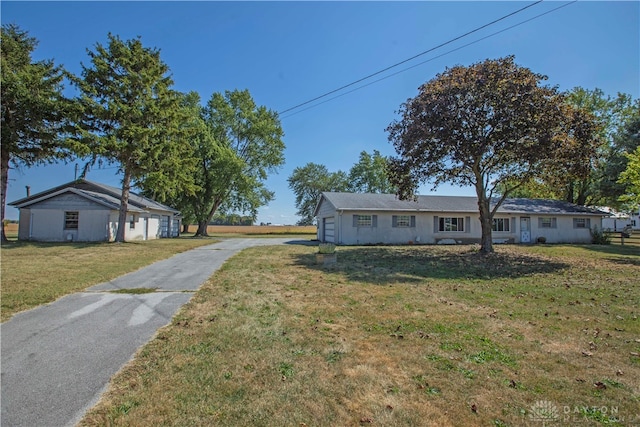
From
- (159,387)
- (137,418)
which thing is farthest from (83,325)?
(137,418)

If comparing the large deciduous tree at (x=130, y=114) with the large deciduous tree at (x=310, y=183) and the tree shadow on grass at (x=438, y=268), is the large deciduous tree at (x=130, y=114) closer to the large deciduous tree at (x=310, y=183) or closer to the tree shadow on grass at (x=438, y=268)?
the tree shadow on grass at (x=438, y=268)

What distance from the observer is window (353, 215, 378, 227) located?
24.7 m

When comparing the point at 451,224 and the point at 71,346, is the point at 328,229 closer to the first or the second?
the point at 451,224

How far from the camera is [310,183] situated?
64.3 m

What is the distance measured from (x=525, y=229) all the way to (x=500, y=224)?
85.5 inches

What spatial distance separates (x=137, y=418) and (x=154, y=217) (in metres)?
30.5

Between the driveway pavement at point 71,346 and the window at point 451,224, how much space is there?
2231 centimetres

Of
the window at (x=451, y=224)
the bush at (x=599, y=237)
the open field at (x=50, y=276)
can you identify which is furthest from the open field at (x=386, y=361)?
the bush at (x=599, y=237)

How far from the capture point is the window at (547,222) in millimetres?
27344

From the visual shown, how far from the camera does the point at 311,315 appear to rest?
6.07 m

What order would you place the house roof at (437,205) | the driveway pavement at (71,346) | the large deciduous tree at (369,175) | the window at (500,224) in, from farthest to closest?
the large deciduous tree at (369,175)
the window at (500,224)
the house roof at (437,205)
the driveway pavement at (71,346)

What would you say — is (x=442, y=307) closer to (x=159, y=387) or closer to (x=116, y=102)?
(x=159, y=387)

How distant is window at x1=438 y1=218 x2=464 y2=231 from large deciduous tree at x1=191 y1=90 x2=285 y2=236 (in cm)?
2013

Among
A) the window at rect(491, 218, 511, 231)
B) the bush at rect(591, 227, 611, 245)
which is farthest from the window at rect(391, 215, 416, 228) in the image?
the bush at rect(591, 227, 611, 245)
